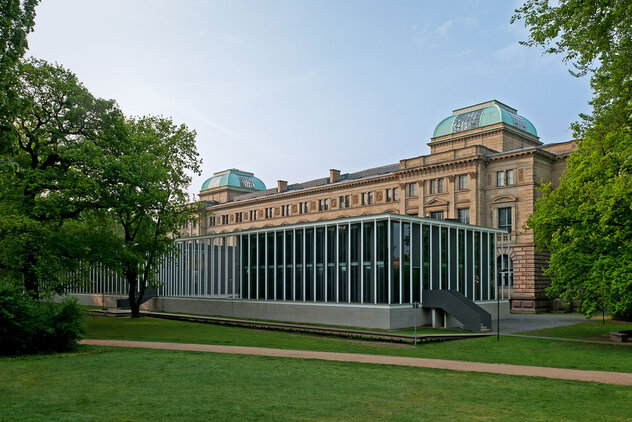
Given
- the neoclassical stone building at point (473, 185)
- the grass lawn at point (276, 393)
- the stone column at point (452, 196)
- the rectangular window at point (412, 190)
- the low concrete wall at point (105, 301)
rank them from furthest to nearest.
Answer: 1. the rectangular window at point (412, 190)
2. the stone column at point (452, 196)
3. the low concrete wall at point (105, 301)
4. the neoclassical stone building at point (473, 185)
5. the grass lawn at point (276, 393)

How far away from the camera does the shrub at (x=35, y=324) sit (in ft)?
63.6

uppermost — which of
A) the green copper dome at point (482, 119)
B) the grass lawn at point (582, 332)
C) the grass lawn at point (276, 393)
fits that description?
the green copper dome at point (482, 119)

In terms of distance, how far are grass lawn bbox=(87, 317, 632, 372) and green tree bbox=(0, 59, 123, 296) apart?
→ 17.1 ft

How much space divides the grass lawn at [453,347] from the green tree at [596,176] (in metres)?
3.19

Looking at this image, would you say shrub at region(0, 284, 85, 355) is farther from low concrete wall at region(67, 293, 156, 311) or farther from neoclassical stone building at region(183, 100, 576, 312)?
low concrete wall at region(67, 293, 156, 311)

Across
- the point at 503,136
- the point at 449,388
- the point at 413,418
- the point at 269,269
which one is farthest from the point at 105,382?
the point at 503,136

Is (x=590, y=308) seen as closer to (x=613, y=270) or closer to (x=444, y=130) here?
(x=613, y=270)

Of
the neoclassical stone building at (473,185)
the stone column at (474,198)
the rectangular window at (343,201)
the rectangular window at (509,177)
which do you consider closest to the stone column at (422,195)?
the neoclassical stone building at (473,185)

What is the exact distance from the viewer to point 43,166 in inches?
1250

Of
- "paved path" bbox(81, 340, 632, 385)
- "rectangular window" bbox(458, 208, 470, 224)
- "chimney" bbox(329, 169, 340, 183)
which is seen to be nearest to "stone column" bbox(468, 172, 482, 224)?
"rectangular window" bbox(458, 208, 470, 224)

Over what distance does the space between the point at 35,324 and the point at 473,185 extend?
5035cm

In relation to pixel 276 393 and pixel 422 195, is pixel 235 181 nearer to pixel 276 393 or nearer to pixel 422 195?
pixel 422 195

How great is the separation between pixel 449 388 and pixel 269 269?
99.6ft

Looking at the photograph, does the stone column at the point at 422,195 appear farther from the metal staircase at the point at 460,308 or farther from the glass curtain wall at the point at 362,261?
the metal staircase at the point at 460,308
